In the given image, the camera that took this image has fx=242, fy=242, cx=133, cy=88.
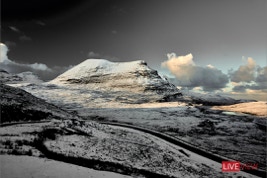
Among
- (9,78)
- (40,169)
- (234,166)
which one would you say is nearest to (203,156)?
(234,166)

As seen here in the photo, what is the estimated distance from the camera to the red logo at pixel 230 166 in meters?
18.9

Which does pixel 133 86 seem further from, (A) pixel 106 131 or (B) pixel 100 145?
(B) pixel 100 145

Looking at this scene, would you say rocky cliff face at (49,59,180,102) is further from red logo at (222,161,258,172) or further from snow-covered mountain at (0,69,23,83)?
red logo at (222,161,258,172)

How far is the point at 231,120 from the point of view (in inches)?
1521

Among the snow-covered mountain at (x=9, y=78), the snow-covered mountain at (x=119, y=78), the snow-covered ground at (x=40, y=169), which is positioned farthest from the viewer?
the snow-covered mountain at (x=9, y=78)

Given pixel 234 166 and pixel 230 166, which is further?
pixel 234 166

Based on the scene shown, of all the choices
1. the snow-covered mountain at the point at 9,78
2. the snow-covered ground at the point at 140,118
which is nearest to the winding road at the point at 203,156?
the snow-covered ground at the point at 140,118

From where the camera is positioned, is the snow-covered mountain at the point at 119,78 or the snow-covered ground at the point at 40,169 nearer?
the snow-covered ground at the point at 40,169

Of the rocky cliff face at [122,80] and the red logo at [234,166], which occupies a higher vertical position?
the rocky cliff face at [122,80]

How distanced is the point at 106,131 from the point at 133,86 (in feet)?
185

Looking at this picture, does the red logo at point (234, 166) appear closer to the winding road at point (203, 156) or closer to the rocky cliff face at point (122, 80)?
the winding road at point (203, 156)

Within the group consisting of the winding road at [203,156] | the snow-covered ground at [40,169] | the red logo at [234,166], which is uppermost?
the snow-covered ground at [40,169]

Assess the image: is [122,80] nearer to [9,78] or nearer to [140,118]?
[140,118]

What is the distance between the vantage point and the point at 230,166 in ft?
64.4
